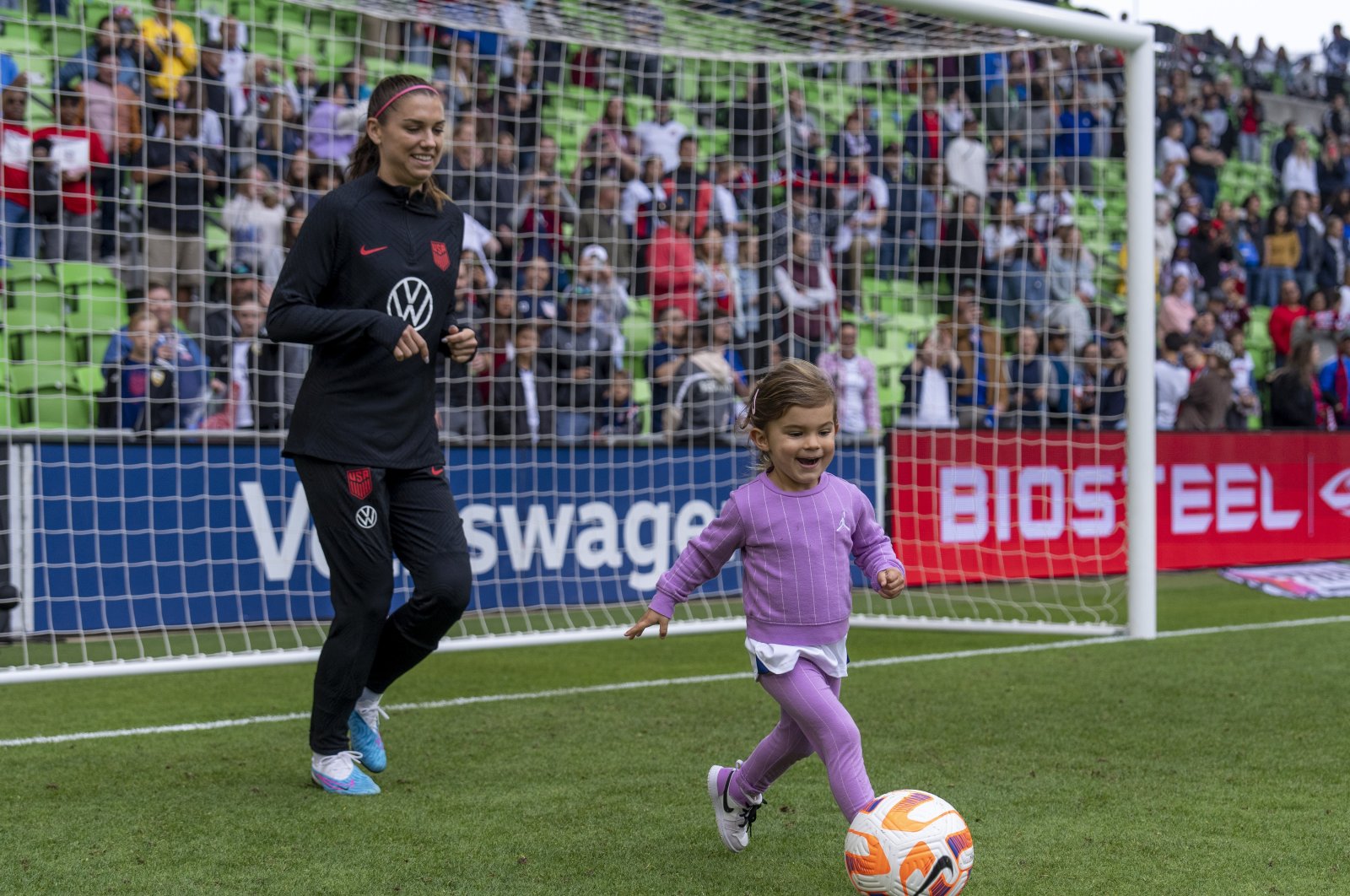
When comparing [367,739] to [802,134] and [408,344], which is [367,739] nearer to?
[408,344]

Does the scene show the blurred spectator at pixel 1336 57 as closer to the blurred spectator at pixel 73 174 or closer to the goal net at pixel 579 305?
the goal net at pixel 579 305

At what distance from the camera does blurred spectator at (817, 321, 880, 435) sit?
11266 millimetres

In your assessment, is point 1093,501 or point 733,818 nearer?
point 733,818

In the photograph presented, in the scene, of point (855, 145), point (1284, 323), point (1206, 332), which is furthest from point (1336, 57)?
point (855, 145)

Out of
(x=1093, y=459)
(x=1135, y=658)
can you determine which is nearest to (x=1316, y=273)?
(x=1093, y=459)

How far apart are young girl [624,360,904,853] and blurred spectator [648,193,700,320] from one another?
6879 millimetres

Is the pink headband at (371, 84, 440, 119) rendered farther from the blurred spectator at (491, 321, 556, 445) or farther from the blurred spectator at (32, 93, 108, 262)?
the blurred spectator at (491, 321, 556, 445)

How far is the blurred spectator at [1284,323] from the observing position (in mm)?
16750

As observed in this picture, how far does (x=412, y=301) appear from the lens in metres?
4.61

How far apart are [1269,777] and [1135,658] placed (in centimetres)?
258

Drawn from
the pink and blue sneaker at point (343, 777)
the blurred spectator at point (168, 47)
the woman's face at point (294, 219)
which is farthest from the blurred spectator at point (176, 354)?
the pink and blue sneaker at point (343, 777)

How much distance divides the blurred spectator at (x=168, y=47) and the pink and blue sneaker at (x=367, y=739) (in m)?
5.45

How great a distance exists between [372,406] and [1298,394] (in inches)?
490

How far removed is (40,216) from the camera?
28.8 feet
